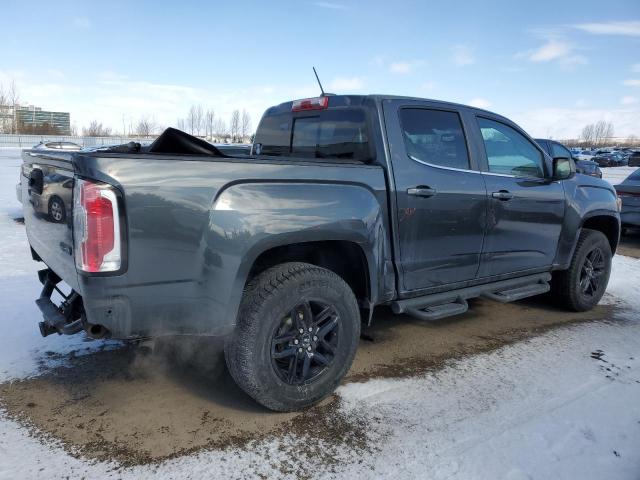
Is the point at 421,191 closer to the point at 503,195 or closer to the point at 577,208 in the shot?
the point at 503,195

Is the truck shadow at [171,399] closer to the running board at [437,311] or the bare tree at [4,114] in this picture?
the running board at [437,311]

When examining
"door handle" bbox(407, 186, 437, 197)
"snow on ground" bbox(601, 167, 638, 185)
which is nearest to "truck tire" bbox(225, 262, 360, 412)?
"door handle" bbox(407, 186, 437, 197)

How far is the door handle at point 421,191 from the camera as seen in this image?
3.45 m

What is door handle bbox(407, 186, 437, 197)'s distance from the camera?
136 inches

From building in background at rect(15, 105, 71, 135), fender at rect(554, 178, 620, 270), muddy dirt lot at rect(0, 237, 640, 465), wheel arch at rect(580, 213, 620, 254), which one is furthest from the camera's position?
building in background at rect(15, 105, 71, 135)

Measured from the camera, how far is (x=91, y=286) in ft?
7.83

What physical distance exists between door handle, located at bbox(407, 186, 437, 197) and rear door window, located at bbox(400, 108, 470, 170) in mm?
234

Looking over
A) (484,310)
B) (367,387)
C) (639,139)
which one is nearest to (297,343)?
(367,387)

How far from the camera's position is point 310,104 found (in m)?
3.94

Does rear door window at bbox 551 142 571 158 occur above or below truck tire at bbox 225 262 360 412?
above

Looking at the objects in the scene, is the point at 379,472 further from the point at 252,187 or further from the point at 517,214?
the point at 517,214

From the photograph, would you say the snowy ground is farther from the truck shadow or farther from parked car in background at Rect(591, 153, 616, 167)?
parked car in background at Rect(591, 153, 616, 167)

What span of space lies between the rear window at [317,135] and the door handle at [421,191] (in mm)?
372

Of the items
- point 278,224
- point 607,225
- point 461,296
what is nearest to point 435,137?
point 461,296
